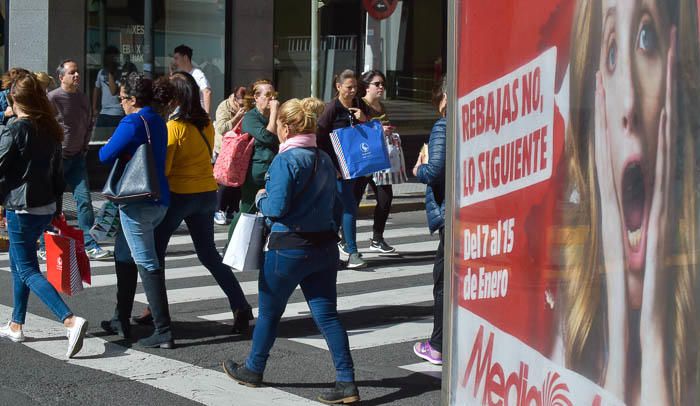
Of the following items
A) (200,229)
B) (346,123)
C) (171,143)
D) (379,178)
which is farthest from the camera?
(379,178)

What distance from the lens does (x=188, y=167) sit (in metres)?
7.44

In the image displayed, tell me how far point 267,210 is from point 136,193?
1328 millimetres

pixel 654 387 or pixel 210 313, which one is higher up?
pixel 654 387

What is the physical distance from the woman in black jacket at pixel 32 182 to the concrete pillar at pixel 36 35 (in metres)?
9.34

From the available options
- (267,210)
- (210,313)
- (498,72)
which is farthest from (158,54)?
(498,72)

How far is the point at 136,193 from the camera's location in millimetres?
6938

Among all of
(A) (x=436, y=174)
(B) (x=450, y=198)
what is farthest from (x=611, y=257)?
(A) (x=436, y=174)

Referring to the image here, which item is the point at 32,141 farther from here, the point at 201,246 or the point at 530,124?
the point at 530,124

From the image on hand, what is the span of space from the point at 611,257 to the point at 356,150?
295 inches

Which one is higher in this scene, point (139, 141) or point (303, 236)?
point (139, 141)

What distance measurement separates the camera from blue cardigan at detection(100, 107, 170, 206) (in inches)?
277

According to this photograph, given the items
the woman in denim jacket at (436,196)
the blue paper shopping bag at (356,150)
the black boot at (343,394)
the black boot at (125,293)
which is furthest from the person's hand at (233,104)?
the black boot at (343,394)

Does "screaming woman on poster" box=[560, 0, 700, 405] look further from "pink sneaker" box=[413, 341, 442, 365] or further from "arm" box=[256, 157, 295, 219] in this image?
"pink sneaker" box=[413, 341, 442, 365]

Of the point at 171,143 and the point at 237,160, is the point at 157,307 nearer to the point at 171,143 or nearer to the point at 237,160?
the point at 171,143
